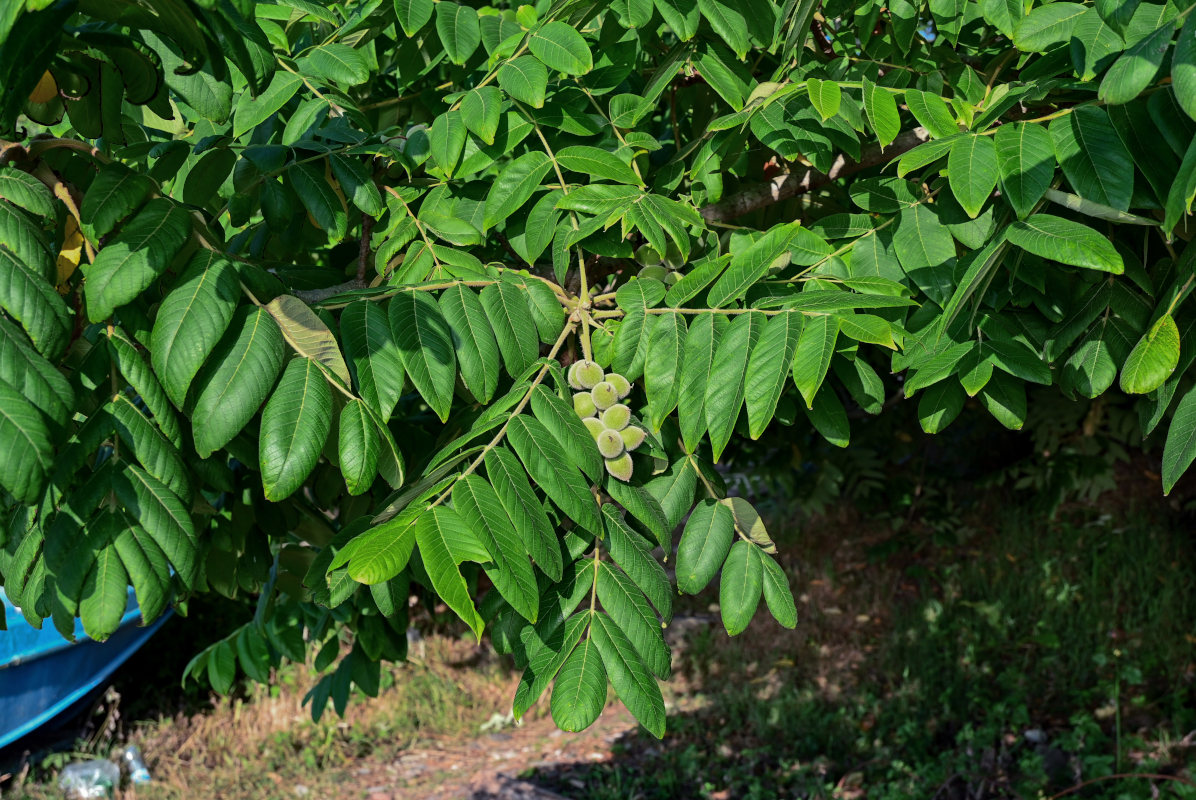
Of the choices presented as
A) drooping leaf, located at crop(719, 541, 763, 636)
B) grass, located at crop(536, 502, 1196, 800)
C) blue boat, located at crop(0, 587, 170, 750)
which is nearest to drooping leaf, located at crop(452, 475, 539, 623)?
drooping leaf, located at crop(719, 541, 763, 636)

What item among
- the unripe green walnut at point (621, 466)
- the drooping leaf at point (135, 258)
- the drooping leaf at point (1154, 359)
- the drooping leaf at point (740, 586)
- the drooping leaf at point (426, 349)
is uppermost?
the drooping leaf at point (135, 258)

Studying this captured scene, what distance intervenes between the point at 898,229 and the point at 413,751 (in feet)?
18.4

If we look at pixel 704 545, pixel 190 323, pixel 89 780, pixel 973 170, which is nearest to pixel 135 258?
pixel 190 323

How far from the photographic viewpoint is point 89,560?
1319mm

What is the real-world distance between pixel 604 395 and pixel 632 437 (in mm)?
82

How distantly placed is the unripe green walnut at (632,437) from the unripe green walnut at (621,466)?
0.02 meters

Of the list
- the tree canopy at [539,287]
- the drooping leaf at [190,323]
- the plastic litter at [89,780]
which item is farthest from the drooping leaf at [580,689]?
the plastic litter at [89,780]

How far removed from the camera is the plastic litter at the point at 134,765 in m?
5.88

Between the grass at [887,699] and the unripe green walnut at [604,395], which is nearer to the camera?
the unripe green walnut at [604,395]

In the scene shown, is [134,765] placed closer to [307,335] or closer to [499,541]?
[307,335]

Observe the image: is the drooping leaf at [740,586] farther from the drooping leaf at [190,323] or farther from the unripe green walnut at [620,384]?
the drooping leaf at [190,323]

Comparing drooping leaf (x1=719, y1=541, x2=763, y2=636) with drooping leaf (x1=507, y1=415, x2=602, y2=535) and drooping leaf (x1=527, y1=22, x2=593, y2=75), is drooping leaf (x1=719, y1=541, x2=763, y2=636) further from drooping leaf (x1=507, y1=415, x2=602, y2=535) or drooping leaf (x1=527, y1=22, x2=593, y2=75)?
drooping leaf (x1=527, y1=22, x2=593, y2=75)

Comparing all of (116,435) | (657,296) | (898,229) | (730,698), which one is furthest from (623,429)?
(730,698)

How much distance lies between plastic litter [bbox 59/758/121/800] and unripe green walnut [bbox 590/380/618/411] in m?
5.40
